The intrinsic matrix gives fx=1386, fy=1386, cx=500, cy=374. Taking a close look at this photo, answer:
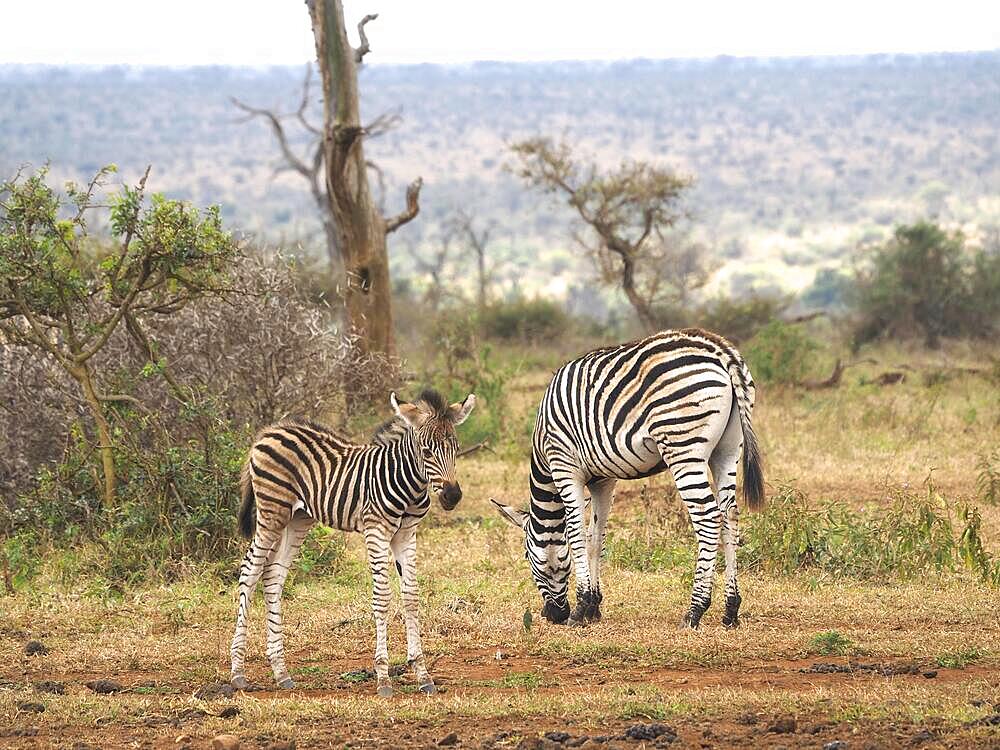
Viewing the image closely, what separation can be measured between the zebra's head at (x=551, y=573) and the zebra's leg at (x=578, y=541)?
0.25 feet

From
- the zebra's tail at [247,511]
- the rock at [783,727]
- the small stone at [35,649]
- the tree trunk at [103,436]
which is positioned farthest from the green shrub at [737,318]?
the rock at [783,727]

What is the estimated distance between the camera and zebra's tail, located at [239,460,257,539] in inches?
322

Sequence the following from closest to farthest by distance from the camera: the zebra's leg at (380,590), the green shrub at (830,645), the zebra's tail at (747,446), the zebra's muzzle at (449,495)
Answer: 1. the zebra's muzzle at (449,495)
2. the zebra's leg at (380,590)
3. the green shrub at (830,645)
4. the zebra's tail at (747,446)

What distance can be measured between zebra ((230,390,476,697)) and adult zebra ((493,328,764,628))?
1.75 meters

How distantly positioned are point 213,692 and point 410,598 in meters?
1.14

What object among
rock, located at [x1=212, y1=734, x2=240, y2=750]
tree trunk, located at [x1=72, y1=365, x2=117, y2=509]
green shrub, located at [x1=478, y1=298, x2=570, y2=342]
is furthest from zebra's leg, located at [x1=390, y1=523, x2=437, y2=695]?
green shrub, located at [x1=478, y1=298, x2=570, y2=342]

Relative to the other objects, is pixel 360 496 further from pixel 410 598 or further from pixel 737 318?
pixel 737 318

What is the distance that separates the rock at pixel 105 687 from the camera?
24.5 ft

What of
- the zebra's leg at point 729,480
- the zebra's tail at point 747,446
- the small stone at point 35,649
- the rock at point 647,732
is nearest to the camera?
the rock at point 647,732

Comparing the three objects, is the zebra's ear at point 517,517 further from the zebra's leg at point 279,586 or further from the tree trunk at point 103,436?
the tree trunk at point 103,436

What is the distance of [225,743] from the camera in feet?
20.0

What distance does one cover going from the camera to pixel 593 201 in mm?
25922

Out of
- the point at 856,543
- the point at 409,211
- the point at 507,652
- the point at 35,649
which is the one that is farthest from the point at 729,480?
the point at 409,211

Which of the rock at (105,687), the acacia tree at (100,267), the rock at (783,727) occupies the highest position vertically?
the acacia tree at (100,267)
